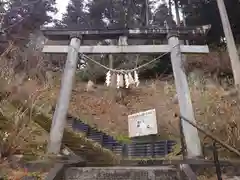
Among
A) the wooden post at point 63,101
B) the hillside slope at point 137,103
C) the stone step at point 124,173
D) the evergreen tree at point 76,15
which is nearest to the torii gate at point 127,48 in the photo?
the wooden post at point 63,101

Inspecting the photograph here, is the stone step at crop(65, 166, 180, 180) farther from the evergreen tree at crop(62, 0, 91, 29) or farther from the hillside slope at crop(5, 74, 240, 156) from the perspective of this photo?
the evergreen tree at crop(62, 0, 91, 29)

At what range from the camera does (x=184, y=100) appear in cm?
605

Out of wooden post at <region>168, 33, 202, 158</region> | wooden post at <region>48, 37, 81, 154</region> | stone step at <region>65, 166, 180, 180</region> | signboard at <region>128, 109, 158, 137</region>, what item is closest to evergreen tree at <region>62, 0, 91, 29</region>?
signboard at <region>128, 109, 158, 137</region>

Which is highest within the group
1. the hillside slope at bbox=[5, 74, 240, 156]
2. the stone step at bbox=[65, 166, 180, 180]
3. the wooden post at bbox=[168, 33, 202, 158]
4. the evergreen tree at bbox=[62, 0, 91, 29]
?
the evergreen tree at bbox=[62, 0, 91, 29]

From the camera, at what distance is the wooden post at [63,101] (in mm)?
5531

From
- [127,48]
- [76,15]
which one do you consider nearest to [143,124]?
[127,48]

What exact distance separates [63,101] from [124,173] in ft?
8.06

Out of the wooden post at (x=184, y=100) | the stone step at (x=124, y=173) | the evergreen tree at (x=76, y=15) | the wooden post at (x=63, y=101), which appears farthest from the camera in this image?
the evergreen tree at (x=76, y=15)

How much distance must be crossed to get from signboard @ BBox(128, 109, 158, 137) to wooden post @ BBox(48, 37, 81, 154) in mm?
3788

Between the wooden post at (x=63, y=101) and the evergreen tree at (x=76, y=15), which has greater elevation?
the evergreen tree at (x=76, y=15)

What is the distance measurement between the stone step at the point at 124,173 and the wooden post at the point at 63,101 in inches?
40.5

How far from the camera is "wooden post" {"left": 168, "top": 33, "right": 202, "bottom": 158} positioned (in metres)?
5.42

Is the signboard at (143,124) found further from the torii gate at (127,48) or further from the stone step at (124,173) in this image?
the stone step at (124,173)

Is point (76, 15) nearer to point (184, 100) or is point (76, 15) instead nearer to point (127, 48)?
point (127, 48)
